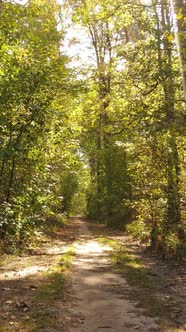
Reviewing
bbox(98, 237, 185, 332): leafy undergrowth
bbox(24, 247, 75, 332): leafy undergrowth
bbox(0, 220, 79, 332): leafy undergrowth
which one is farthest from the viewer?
bbox(98, 237, 185, 332): leafy undergrowth

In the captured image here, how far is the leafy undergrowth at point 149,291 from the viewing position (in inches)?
237

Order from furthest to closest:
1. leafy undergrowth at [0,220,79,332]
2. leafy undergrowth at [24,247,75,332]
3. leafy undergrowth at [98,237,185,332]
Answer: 1. leafy undergrowth at [98,237,185,332]
2. leafy undergrowth at [0,220,79,332]
3. leafy undergrowth at [24,247,75,332]

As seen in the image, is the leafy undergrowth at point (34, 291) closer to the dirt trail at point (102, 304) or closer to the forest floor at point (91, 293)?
the forest floor at point (91, 293)

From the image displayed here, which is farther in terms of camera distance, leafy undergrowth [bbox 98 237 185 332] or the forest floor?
leafy undergrowth [bbox 98 237 185 332]

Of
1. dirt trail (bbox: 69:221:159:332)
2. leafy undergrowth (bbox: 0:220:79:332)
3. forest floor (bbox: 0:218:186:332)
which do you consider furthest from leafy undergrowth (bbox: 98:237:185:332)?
leafy undergrowth (bbox: 0:220:79:332)

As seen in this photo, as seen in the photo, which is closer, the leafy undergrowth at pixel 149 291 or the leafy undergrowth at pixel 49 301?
the leafy undergrowth at pixel 49 301

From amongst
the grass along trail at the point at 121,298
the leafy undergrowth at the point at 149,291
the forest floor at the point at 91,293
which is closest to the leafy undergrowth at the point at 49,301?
the forest floor at the point at 91,293

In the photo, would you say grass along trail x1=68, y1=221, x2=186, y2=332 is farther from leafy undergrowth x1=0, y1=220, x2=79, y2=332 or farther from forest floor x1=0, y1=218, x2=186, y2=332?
leafy undergrowth x1=0, y1=220, x2=79, y2=332

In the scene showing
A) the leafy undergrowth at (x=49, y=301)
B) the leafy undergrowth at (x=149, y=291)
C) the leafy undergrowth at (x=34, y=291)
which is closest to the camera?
the leafy undergrowth at (x=49, y=301)

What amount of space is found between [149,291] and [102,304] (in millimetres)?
1476

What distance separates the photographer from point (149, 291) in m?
7.83

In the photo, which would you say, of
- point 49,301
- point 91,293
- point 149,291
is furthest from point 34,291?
point 149,291

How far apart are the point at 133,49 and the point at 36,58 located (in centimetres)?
378

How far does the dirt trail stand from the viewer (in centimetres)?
563
